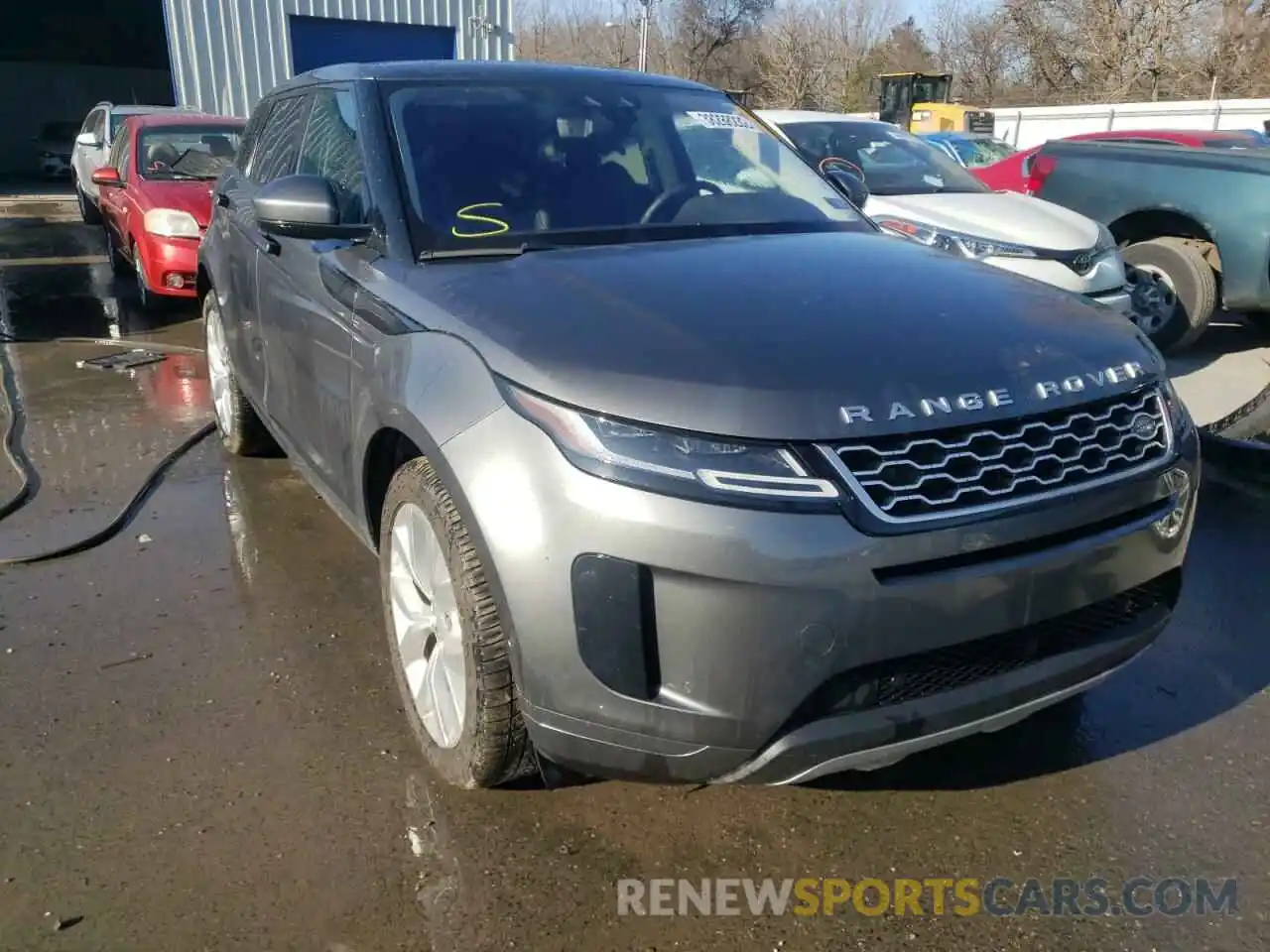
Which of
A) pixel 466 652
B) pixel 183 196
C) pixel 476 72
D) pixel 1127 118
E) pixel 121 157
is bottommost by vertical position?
pixel 466 652

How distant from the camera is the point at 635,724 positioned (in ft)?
6.64

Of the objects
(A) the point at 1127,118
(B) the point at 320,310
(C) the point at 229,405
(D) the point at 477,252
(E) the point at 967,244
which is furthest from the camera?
(A) the point at 1127,118

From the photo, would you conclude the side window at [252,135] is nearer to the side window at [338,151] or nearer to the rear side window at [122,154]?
the side window at [338,151]

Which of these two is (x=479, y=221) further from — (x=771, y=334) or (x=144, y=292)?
(x=144, y=292)

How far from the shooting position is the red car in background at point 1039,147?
960cm

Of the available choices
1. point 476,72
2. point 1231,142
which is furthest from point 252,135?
point 1231,142

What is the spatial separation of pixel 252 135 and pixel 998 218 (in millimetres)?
4345

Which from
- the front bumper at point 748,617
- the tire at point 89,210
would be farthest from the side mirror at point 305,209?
the tire at point 89,210

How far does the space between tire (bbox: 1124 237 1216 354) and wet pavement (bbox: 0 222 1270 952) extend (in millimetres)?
4152

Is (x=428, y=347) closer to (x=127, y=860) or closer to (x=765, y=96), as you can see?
(x=127, y=860)

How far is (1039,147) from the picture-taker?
9.14 m

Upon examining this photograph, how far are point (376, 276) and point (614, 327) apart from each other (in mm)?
908

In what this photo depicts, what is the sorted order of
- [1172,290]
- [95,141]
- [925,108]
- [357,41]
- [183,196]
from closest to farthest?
1. [1172,290]
2. [183,196]
3. [95,141]
4. [357,41]
5. [925,108]

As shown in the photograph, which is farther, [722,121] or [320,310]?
[722,121]
